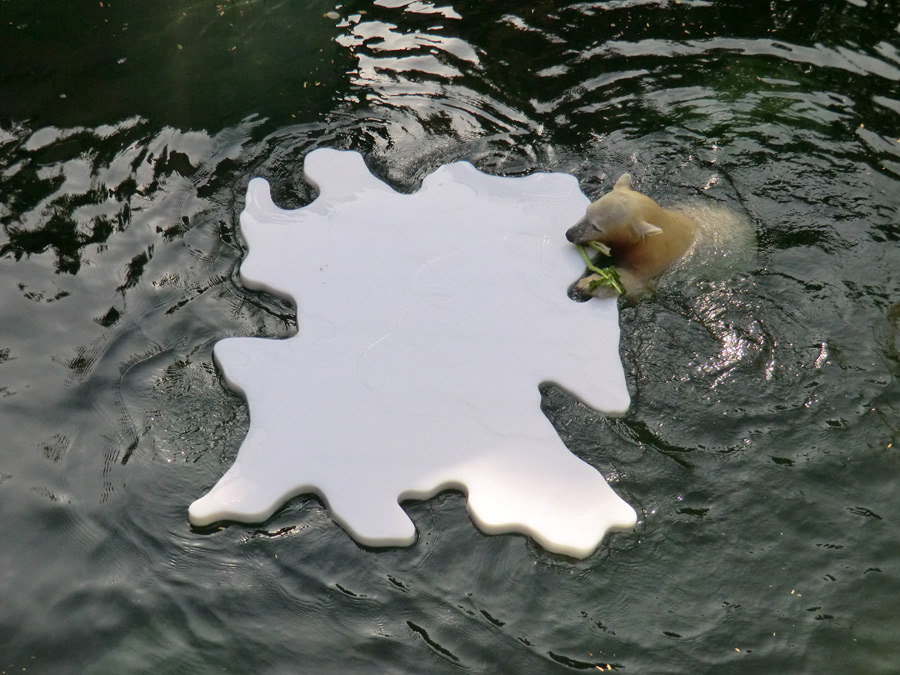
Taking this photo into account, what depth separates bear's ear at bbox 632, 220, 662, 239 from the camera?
3.34m

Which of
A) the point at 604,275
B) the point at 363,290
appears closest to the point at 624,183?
the point at 604,275

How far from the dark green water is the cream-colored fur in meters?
0.19

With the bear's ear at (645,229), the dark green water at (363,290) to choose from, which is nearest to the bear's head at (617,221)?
the bear's ear at (645,229)

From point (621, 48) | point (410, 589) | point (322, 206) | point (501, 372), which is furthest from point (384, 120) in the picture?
point (410, 589)

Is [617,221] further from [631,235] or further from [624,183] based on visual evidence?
[624,183]

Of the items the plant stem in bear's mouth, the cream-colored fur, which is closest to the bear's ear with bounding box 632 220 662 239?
the cream-colored fur

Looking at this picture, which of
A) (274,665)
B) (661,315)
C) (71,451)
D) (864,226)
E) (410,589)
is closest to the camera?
(274,665)

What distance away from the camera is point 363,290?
3389 millimetres

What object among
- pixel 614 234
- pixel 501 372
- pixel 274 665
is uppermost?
pixel 614 234

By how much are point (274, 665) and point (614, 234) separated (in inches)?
82.8

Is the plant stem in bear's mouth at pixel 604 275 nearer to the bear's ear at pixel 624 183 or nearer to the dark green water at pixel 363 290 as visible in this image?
the dark green water at pixel 363 290

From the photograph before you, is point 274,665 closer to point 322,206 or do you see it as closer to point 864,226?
point 322,206

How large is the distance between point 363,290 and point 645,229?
117cm

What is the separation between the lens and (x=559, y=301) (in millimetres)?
3398
